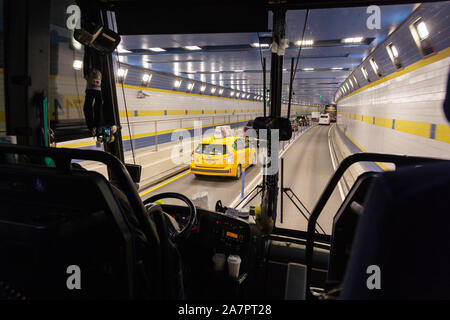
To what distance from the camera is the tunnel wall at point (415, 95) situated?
14.7 feet

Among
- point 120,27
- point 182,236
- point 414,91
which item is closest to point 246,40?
point 414,91

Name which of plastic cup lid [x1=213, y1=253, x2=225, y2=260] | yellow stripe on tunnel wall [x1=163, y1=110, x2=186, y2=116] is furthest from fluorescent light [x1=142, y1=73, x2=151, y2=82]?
plastic cup lid [x1=213, y1=253, x2=225, y2=260]

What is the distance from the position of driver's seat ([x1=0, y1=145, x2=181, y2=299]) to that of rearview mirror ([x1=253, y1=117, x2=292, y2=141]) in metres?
2.16

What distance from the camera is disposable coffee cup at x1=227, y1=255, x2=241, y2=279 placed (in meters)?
2.90

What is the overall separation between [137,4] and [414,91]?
18.2 ft

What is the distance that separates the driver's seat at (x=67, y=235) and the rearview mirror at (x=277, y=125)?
2.16 metres

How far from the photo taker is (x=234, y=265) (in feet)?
9.52

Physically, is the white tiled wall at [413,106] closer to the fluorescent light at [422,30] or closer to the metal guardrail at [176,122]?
the fluorescent light at [422,30]

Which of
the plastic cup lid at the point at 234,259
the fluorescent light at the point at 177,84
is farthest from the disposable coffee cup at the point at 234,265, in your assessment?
the fluorescent light at the point at 177,84

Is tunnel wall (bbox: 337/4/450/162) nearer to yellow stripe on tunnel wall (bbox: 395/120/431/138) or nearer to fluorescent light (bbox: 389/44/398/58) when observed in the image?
yellow stripe on tunnel wall (bbox: 395/120/431/138)

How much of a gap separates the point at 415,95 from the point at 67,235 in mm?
6696

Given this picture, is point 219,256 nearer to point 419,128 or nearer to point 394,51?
point 419,128
